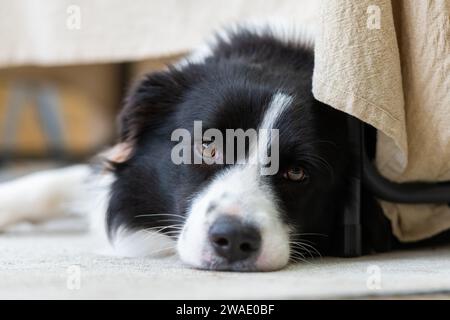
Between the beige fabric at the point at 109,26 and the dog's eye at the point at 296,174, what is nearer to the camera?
the dog's eye at the point at 296,174

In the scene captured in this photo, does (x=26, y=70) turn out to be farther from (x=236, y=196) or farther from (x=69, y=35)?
(x=236, y=196)

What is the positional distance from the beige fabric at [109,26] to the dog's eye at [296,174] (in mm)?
1001

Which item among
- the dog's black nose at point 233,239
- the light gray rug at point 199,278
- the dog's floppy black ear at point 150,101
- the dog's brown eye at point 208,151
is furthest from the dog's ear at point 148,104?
the dog's black nose at point 233,239

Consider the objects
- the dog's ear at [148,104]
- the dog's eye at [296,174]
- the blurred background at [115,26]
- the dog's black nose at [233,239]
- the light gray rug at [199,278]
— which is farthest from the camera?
the blurred background at [115,26]

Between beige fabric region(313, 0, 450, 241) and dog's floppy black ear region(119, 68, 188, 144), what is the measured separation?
1.66 ft

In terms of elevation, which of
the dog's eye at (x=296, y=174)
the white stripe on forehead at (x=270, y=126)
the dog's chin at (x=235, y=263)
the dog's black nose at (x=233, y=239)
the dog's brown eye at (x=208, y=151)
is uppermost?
the white stripe on forehead at (x=270, y=126)

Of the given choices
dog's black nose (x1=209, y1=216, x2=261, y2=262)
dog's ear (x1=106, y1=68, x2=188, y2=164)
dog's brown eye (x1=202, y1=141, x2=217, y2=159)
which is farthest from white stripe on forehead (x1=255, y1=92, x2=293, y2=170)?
dog's ear (x1=106, y1=68, x2=188, y2=164)

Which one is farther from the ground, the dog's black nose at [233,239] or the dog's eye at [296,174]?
the dog's eye at [296,174]

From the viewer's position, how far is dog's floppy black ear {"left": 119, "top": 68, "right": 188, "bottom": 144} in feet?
6.97

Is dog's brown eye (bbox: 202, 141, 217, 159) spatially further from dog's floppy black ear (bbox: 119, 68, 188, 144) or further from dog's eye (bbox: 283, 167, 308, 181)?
dog's floppy black ear (bbox: 119, 68, 188, 144)

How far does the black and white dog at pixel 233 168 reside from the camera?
5.54 ft

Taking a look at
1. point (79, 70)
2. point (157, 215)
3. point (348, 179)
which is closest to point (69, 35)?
point (157, 215)

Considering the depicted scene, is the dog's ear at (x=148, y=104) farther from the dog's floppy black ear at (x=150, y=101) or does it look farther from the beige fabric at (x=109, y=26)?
the beige fabric at (x=109, y=26)

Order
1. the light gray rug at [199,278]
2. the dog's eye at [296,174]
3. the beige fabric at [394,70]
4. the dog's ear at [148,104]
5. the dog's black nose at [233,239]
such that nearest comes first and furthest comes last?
the light gray rug at [199,278] < the dog's black nose at [233,239] < the beige fabric at [394,70] < the dog's eye at [296,174] < the dog's ear at [148,104]
